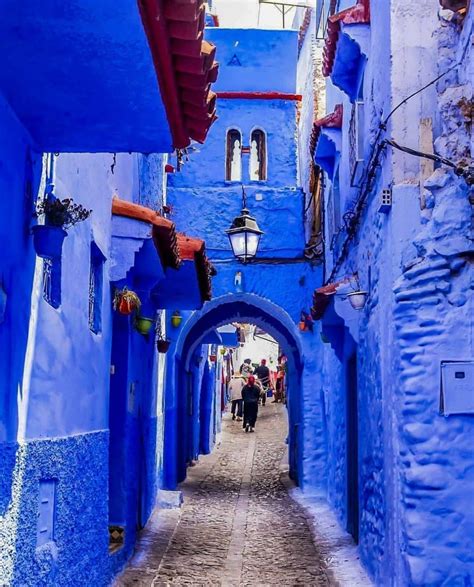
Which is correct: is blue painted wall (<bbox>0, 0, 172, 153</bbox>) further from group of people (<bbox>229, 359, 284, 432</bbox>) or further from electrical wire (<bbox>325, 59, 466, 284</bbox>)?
group of people (<bbox>229, 359, 284, 432</bbox>)

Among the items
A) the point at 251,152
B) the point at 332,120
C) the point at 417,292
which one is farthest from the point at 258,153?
the point at 417,292

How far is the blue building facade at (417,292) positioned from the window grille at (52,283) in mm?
2559

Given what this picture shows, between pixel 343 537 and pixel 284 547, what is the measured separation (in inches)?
29.6

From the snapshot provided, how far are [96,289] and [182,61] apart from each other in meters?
3.53

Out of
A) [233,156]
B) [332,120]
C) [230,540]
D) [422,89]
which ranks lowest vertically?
[230,540]

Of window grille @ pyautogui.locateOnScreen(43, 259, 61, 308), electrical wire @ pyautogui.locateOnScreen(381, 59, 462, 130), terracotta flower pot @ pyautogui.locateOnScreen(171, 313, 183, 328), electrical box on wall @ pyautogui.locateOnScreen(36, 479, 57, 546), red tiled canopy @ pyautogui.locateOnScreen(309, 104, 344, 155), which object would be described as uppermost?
red tiled canopy @ pyautogui.locateOnScreen(309, 104, 344, 155)

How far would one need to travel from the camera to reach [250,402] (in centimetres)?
2412

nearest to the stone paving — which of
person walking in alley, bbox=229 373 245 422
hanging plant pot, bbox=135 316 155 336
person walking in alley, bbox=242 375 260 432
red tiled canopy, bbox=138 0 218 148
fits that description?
hanging plant pot, bbox=135 316 155 336

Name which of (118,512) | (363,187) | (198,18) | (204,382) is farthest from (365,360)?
(204,382)

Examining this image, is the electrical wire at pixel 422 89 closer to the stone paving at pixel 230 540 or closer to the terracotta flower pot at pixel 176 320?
the stone paving at pixel 230 540

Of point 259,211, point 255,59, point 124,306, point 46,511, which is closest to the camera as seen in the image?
point 46,511

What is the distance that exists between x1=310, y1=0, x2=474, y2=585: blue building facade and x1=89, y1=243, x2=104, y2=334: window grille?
2448mm

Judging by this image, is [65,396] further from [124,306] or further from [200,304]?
[200,304]

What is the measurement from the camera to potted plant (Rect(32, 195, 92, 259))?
4.33m
